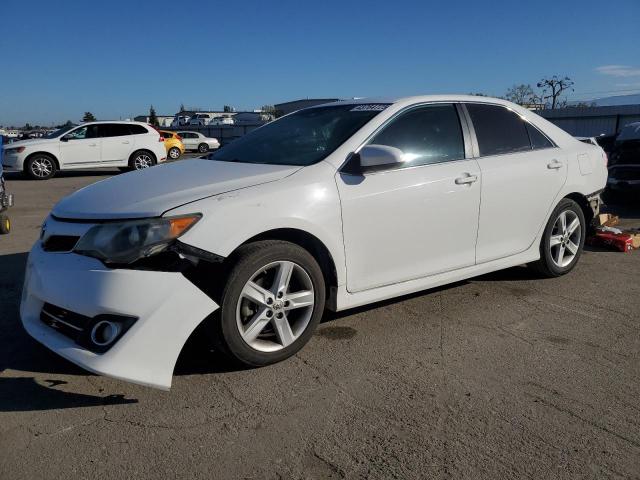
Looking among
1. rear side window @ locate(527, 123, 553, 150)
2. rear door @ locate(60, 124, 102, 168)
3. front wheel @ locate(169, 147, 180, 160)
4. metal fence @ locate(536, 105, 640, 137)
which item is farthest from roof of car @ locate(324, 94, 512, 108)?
front wheel @ locate(169, 147, 180, 160)

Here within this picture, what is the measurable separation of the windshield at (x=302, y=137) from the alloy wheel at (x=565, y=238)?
208 centimetres

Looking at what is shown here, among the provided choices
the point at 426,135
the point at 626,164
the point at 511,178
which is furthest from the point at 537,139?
the point at 626,164

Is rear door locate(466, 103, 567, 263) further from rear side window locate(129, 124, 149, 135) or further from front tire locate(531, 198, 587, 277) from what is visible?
rear side window locate(129, 124, 149, 135)

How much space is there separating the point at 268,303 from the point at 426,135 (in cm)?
178

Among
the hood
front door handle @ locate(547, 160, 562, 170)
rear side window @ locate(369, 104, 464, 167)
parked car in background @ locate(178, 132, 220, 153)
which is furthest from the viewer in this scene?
parked car in background @ locate(178, 132, 220, 153)

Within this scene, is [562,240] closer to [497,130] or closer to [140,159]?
[497,130]

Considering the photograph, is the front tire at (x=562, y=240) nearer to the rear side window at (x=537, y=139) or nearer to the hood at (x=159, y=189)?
the rear side window at (x=537, y=139)

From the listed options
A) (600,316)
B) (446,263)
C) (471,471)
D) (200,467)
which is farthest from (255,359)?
(600,316)

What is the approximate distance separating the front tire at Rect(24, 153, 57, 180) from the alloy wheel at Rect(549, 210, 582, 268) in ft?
47.8

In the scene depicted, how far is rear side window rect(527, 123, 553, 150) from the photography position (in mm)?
4641

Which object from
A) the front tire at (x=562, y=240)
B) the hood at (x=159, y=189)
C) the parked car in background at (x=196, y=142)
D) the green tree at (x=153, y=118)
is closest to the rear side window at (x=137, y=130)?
the hood at (x=159, y=189)

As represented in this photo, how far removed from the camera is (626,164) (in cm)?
921

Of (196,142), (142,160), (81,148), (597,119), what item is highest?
(81,148)

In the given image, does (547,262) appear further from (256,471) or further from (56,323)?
(56,323)
